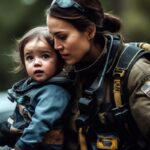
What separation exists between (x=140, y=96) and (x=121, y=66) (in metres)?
0.26

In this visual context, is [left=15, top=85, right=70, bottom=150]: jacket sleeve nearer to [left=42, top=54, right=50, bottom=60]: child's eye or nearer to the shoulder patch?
[left=42, top=54, right=50, bottom=60]: child's eye

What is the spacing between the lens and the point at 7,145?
4.95 m

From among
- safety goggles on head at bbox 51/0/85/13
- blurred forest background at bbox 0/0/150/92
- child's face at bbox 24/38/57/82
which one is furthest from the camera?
blurred forest background at bbox 0/0/150/92

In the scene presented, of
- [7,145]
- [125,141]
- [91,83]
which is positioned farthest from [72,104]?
[7,145]

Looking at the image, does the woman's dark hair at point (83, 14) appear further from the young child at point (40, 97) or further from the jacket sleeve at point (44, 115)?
the jacket sleeve at point (44, 115)

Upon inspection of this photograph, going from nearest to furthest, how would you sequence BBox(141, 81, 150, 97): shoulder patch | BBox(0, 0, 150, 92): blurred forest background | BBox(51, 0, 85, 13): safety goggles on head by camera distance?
BBox(141, 81, 150, 97): shoulder patch, BBox(51, 0, 85, 13): safety goggles on head, BBox(0, 0, 150, 92): blurred forest background

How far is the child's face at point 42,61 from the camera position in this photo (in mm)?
4422

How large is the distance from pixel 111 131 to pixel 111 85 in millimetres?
313

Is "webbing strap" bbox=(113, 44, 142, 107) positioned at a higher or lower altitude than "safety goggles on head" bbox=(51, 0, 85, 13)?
lower

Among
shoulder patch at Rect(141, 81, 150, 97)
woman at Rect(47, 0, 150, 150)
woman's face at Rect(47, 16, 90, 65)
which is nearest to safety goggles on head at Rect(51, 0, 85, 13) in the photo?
woman at Rect(47, 0, 150, 150)

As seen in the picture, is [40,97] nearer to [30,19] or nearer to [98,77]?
[98,77]

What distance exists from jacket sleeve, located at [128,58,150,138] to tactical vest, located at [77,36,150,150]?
0.15 feet

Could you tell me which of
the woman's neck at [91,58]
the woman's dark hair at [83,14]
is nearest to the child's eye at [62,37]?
the woman's dark hair at [83,14]

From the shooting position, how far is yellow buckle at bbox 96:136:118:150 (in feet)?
13.5
